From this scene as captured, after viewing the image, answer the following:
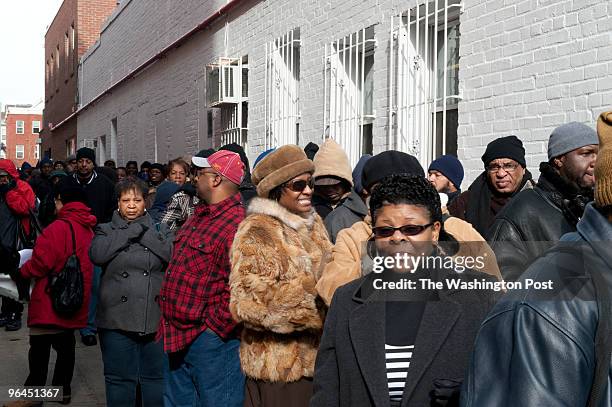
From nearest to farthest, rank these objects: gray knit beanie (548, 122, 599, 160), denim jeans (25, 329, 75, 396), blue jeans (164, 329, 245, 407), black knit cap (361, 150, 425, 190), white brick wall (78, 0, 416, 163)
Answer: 1. black knit cap (361, 150, 425, 190)
2. gray knit beanie (548, 122, 599, 160)
3. blue jeans (164, 329, 245, 407)
4. denim jeans (25, 329, 75, 396)
5. white brick wall (78, 0, 416, 163)

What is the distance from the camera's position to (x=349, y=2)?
31.2 feet

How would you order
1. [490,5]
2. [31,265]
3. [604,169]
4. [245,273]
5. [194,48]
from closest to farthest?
[604,169]
[245,273]
[31,265]
[490,5]
[194,48]

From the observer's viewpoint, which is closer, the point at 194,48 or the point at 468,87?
the point at 468,87

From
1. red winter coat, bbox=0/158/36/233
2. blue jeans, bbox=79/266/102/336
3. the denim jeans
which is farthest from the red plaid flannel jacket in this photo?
red winter coat, bbox=0/158/36/233

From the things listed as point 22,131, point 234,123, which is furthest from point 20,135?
point 234,123

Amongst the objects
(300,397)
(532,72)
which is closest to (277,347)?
(300,397)

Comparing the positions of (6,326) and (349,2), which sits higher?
(349,2)

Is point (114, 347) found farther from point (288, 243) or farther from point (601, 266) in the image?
point (601, 266)

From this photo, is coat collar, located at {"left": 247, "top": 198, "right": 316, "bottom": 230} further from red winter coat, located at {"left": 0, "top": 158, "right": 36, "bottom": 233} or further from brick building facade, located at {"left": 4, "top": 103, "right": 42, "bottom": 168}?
brick building facade, located at {"left": 4, "top": 103, "right": 42, "bottom": 168}

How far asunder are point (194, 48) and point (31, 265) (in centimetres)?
1080

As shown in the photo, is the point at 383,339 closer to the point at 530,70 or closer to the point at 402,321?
the point at 402,321

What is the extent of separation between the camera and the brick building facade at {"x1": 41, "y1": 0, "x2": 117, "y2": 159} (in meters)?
35.2

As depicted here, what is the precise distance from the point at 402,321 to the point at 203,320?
195cm

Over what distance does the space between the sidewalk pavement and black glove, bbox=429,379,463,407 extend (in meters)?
4.72
